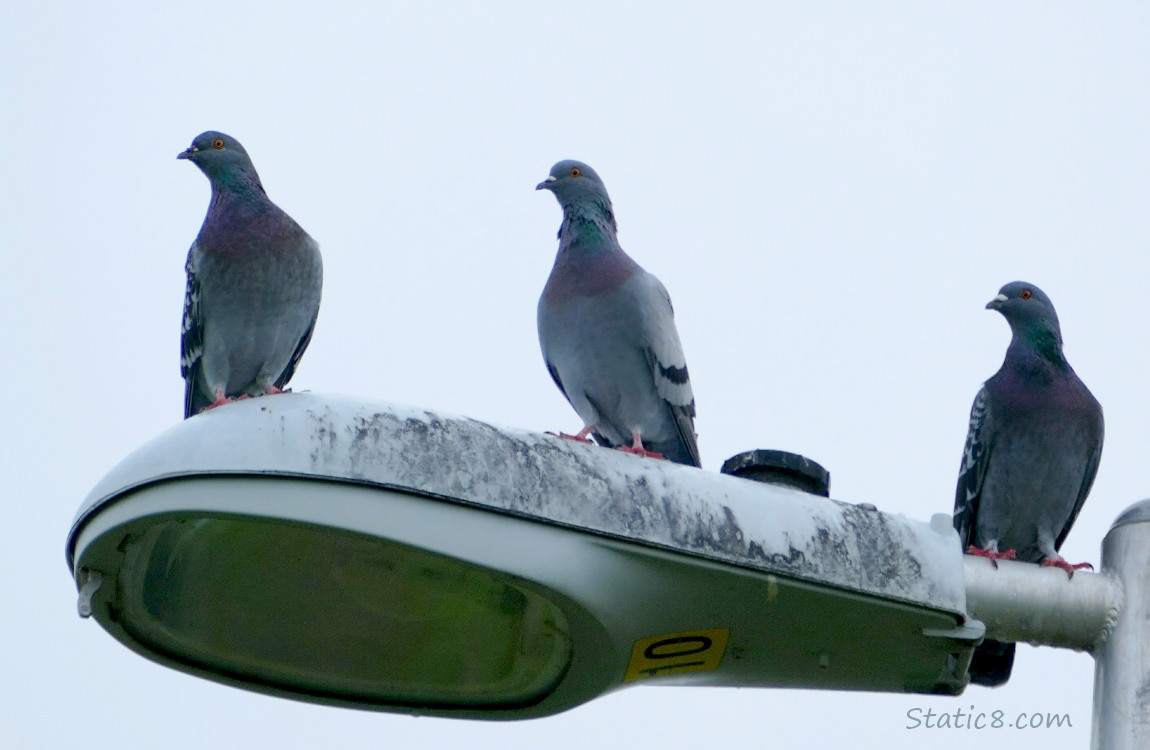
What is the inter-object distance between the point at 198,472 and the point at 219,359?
5.23m

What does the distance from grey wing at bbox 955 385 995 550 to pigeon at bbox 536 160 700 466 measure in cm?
236

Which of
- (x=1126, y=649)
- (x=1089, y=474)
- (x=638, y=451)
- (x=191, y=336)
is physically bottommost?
(x=1126, y=649)

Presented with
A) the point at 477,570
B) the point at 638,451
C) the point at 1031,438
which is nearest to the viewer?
the point at 477,570

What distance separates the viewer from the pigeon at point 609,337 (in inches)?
298

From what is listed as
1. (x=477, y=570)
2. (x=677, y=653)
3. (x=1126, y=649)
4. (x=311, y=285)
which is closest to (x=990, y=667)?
(x=1126, y=649)

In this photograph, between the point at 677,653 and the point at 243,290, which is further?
the point at 243,290

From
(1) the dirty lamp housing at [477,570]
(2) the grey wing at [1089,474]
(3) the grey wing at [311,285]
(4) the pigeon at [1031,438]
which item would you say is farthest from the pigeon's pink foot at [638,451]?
(2) the grey wing at [1089,474]

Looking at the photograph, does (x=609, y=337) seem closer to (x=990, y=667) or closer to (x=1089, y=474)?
(x=990, y=667)

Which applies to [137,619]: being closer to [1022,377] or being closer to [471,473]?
[471,473]

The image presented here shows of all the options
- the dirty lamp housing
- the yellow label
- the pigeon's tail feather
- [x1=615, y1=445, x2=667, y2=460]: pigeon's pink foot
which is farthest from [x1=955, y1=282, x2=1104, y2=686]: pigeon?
the yellow label

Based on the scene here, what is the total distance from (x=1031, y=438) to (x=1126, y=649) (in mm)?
6074

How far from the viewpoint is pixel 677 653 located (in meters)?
3.18

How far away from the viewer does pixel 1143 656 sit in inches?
125

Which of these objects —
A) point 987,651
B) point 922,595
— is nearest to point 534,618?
point 922,595
